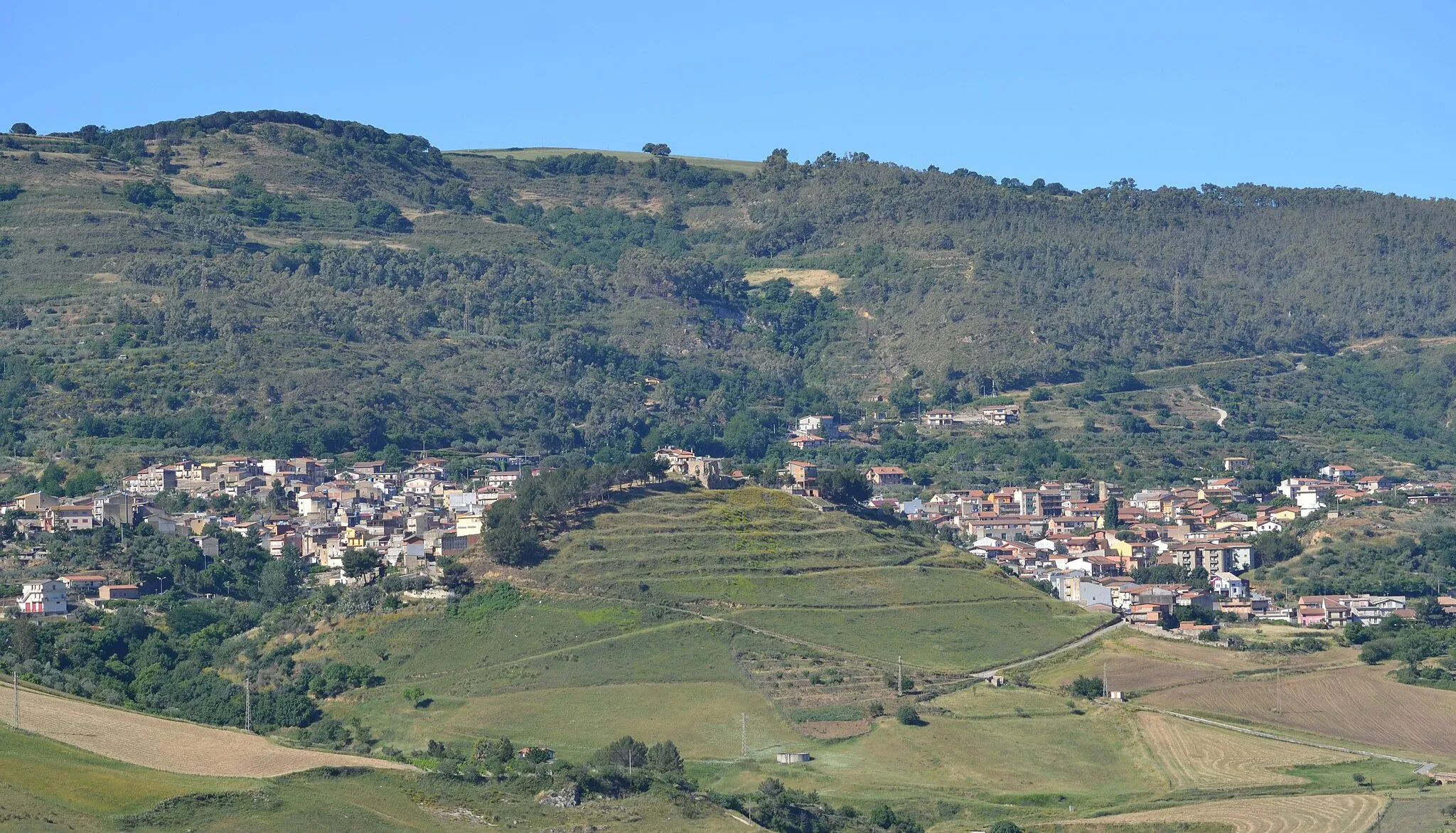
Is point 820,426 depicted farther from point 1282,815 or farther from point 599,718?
point 1282,815

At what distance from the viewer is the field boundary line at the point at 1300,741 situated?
8600 cm

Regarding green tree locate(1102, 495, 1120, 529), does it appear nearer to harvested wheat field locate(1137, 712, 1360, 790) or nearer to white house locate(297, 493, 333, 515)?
white house locate(297, 493, 333, 515)

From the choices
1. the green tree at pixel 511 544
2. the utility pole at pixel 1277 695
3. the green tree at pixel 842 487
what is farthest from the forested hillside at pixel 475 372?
the utility pole at pixel 1277 695

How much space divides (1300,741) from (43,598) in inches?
2072

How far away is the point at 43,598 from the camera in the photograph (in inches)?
4043

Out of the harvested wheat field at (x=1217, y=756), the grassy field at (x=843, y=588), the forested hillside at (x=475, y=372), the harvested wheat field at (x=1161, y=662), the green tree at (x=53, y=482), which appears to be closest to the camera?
the harvested wheat field at (x=1217, y=756)

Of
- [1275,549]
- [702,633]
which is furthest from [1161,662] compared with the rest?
[1275,549]

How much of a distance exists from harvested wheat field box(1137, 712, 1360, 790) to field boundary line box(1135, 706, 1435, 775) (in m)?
0.38

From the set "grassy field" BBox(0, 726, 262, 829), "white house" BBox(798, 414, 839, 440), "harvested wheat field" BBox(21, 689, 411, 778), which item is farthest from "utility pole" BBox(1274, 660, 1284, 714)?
"white house" BBox(798, 414, 839, 440)

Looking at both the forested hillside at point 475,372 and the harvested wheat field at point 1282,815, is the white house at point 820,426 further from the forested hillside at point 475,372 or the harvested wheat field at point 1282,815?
the harvested wheat field at point 1282,815

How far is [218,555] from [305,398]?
4124 cm

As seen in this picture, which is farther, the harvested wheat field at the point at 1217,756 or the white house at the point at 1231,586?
the white house at the point at 1231,586

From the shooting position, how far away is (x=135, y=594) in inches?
4272

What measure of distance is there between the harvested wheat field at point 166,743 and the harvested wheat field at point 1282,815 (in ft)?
81.5
